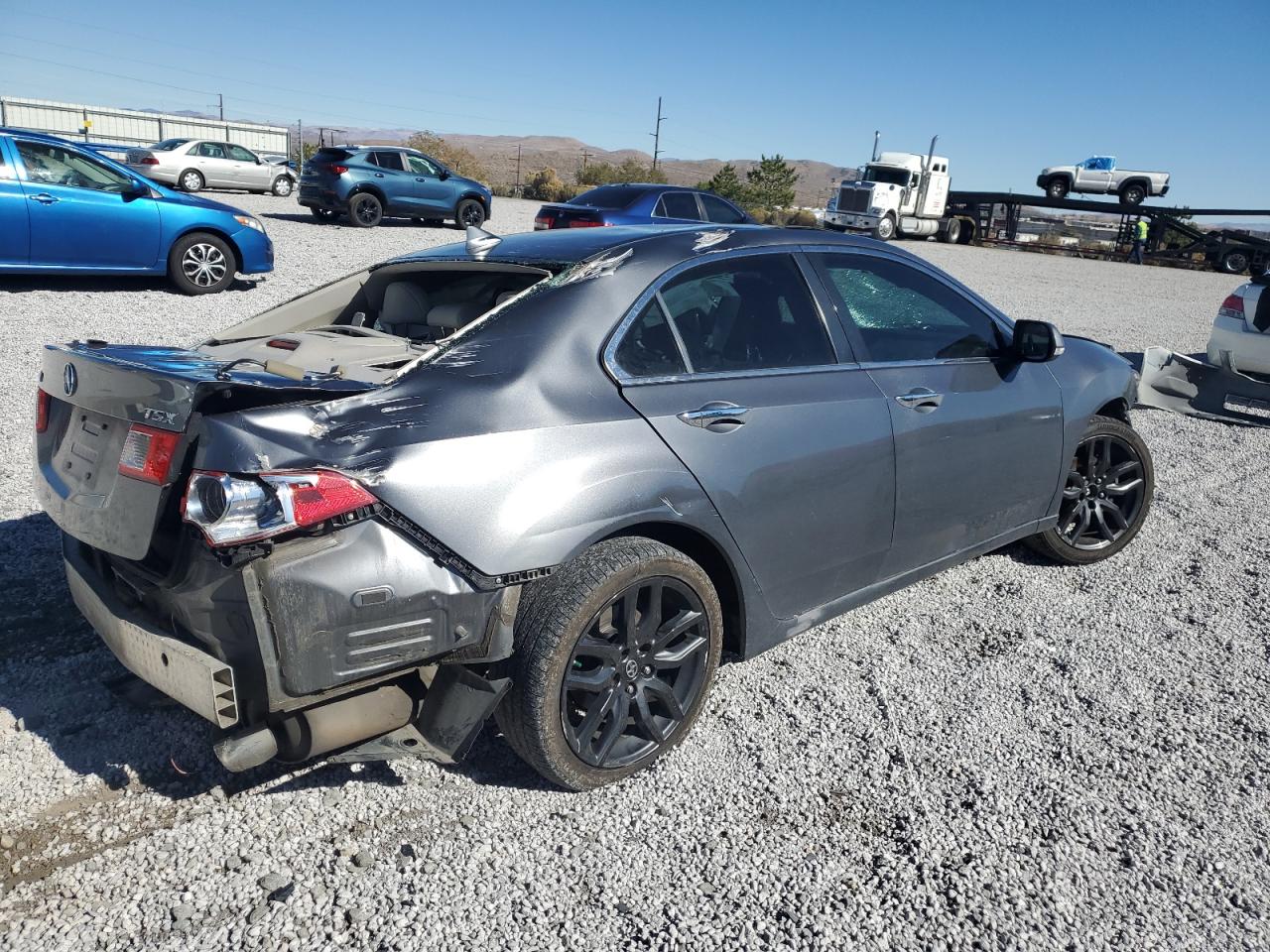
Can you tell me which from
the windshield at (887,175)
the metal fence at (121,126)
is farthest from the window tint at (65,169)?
the metal fence at (121,126)

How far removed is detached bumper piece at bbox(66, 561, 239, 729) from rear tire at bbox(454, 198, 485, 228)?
63.6 feet

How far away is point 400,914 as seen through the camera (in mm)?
2338

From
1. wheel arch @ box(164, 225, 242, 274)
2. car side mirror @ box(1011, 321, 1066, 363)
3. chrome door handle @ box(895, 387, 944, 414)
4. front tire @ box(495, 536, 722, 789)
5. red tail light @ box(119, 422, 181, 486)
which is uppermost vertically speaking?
car side mirror @ box(1011, 321, 1066, 363)

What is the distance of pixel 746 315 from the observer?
326cm

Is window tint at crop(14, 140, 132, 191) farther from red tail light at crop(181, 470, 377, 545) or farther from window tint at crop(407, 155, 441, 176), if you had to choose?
window tint at crop(407, 155, 441, 176)

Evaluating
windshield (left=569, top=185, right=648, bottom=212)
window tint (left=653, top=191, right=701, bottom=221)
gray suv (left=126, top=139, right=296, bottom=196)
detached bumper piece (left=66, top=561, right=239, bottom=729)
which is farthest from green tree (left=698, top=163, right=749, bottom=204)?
detached bumper piece (left=66, top=561, right=239, bottom=729)

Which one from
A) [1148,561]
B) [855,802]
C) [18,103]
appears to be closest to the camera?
[855,802]

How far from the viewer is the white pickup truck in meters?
35.5

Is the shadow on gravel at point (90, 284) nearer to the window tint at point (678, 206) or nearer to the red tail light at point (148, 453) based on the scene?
the window tint at point (678, 206)

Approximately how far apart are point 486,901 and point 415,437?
3.84 ft

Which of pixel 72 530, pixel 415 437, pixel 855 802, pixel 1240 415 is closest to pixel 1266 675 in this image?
pixel 855 802

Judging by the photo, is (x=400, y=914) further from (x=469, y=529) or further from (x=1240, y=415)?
(x=1240, y=415)

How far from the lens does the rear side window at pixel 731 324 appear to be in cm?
293

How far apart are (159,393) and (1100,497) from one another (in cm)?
423
